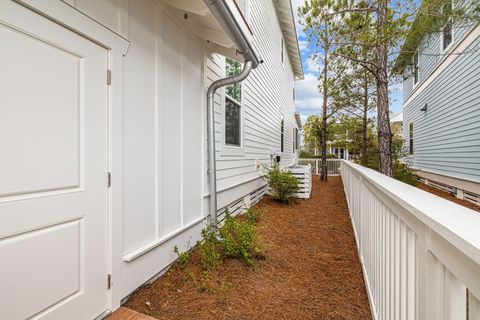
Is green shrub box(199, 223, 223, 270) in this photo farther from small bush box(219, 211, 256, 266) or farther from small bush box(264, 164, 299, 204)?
small bush box(264, 164, 299, 204)

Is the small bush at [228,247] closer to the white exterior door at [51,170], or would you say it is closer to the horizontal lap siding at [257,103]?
the horizontal lap siding at [257,103]

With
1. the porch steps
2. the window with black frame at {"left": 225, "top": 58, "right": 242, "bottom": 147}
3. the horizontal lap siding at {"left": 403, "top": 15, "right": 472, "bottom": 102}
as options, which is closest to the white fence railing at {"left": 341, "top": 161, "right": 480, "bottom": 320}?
the porch steps

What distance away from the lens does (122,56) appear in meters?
2.21

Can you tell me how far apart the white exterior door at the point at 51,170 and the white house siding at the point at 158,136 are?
0.73ft

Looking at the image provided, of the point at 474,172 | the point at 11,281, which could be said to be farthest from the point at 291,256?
the point at 474,172

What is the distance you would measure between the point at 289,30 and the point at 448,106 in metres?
6.71

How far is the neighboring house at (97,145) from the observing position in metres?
1.49

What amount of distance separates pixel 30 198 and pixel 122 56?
133cm

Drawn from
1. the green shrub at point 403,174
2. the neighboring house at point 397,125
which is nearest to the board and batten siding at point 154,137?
the green shrub at point 403,174

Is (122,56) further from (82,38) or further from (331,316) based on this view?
(331,316)

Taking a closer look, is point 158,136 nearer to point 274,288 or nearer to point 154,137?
point 154,137

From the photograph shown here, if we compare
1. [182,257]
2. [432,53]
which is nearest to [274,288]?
[182,257]

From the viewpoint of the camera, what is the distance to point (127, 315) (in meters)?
2.05

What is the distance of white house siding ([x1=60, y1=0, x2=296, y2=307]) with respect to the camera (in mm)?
2246
